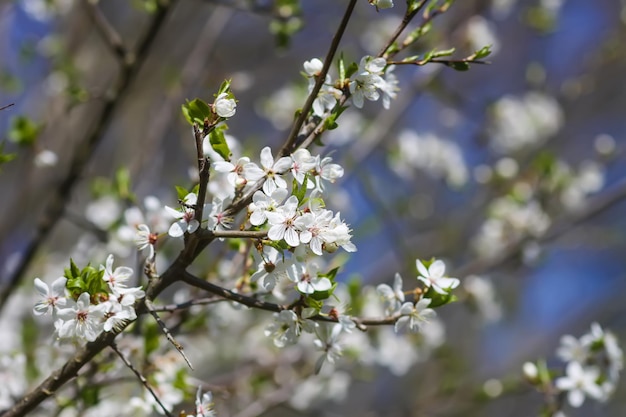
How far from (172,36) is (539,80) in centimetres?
297

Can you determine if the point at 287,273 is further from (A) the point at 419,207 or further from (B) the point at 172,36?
(B) the point at 172,36

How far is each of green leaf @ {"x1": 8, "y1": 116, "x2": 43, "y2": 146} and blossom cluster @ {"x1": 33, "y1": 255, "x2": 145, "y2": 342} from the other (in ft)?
3.69

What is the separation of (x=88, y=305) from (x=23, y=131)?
123cm

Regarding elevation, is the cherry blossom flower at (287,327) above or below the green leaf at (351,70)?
below

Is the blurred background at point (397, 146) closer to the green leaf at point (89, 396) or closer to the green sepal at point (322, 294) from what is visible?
the green sepal at point (322, 294)

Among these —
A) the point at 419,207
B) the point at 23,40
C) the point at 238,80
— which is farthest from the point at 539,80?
the point at 23,40

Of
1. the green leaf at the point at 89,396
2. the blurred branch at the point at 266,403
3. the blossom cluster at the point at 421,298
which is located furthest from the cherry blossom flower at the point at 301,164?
the blurred branch at the point at 266,403

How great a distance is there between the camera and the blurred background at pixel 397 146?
2.93 metres

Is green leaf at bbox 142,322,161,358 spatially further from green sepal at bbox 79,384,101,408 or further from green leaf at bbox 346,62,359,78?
green leaf at bbox 346,62,359,78

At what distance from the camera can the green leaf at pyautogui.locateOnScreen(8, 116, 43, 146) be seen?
91.0 inches

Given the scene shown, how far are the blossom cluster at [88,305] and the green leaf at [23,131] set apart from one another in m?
1.13

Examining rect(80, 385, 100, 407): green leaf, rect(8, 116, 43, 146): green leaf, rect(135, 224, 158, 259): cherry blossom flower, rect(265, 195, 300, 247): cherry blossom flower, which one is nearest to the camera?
rect(265, 195, 300, 247): cherry blossom flower

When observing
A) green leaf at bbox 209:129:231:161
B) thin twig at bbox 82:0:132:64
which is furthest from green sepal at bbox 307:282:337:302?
thin twig at bbox 82:0:132:64

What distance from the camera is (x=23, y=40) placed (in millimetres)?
3402
